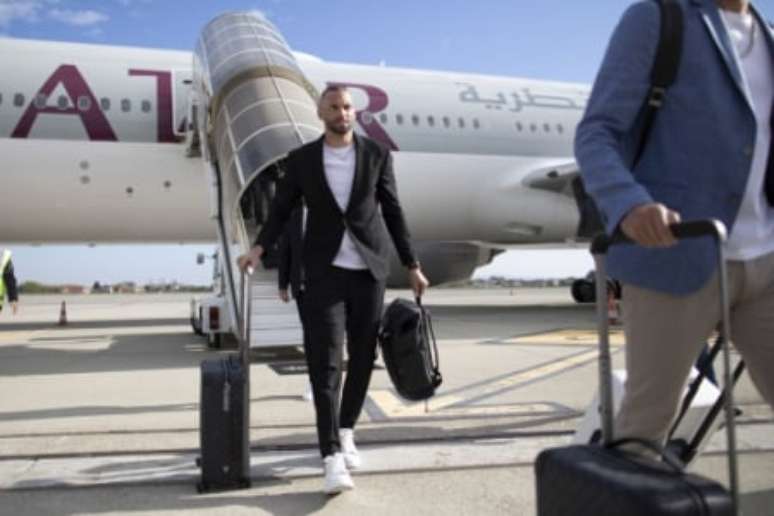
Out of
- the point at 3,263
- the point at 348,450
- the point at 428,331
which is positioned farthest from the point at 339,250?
the point at 3,263

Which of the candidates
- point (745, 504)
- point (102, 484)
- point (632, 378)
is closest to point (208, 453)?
point (102, 484)

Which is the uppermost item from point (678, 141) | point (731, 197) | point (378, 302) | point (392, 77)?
point (392, 77)

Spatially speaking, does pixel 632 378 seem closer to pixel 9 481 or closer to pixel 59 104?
pixel 9 481

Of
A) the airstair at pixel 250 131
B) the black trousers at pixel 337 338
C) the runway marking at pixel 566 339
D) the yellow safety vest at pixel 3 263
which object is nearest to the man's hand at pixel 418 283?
the black trousers at pixel 337 338

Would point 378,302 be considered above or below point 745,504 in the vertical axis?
above

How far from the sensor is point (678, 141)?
5.88ft

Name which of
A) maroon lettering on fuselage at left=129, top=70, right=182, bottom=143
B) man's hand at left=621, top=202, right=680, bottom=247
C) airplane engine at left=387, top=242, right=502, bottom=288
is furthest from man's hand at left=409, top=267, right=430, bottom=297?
airplane engine at left=387, top=242, right=502, bottom=288

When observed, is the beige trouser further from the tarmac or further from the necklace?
the tarmac

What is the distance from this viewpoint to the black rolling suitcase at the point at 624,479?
131cm

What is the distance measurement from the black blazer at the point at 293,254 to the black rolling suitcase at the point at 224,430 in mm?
475

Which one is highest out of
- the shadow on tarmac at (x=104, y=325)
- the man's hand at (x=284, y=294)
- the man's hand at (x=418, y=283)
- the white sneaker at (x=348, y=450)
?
the man's hand at (x=418, y=283)

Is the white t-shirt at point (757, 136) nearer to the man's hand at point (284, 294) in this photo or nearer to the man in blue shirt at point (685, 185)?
the man in blue shirt at point (685, 185)

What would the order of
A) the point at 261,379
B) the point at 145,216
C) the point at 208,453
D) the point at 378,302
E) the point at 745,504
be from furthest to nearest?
the point at 145,216 → the point at 261,379 → the point at 378,302 → the point at 208,453 → the point at 745,504

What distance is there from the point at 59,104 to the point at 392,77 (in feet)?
16.9
